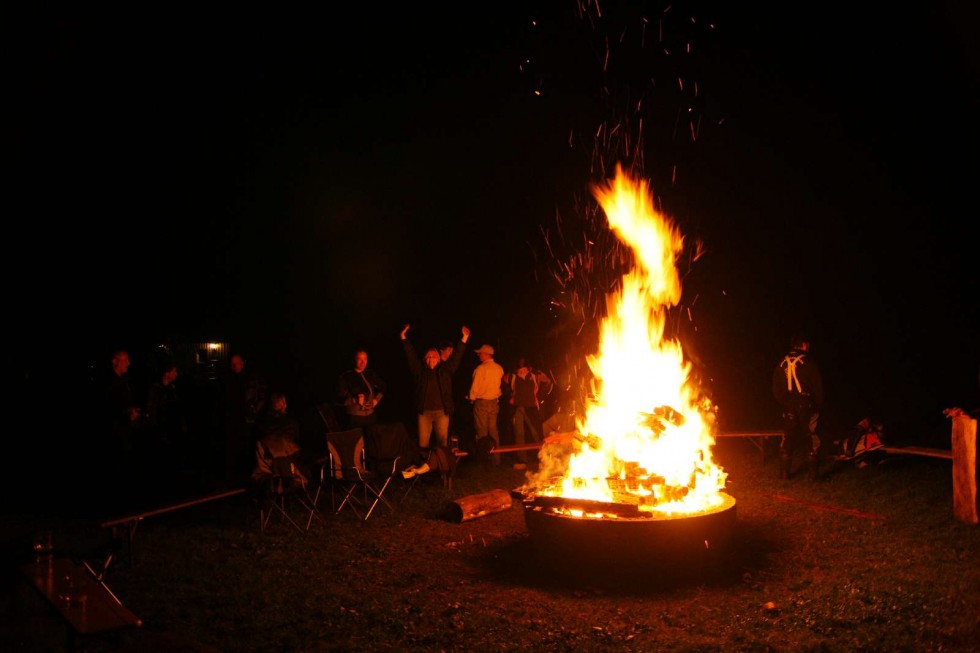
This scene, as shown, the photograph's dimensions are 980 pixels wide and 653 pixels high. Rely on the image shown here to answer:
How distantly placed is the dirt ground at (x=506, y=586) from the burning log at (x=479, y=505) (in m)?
0.12

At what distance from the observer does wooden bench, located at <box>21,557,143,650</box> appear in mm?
3795

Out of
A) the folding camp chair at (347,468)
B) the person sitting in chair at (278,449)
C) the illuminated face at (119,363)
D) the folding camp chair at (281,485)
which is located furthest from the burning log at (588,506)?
the illuminated face at (119,363)

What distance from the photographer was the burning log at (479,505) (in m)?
7.93

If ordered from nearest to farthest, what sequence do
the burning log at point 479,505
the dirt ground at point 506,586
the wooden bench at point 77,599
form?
the wooden bench at point 77,599 < the dirt ground at point 506,586 < the burning log at point 479,505

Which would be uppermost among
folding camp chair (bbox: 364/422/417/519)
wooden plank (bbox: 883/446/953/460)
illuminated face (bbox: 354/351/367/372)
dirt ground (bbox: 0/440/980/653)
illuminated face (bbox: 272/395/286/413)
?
illuminated face (bbox: 354/351/367/372)

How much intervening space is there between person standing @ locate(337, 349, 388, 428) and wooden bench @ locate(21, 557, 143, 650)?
189 inches

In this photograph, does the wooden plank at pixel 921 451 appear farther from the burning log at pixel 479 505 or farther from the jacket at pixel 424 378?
the jacket at pixel 424 378

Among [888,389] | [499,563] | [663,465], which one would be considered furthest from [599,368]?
[888,389]

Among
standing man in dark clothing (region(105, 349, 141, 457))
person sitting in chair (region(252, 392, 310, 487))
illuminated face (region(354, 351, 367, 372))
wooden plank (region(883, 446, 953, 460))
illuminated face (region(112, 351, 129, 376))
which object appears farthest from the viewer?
illuminated face (region(354, 351, 367, 372))

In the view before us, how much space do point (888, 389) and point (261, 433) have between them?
18466 mm

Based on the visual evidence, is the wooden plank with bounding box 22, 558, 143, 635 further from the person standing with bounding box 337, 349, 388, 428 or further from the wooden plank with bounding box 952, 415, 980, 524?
the wooden plank with bounding box 952, 415, 980, 524

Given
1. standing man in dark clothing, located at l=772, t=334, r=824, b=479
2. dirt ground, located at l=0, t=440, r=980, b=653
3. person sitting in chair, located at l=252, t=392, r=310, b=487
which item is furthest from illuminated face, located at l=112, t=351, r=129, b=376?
standing man in dark clothing, located at l=772, t=334, r=824, b=479

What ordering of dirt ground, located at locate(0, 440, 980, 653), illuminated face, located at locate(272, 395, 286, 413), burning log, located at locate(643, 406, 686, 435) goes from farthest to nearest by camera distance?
illuminated face, located at locate(272, 395, 286, 413)
burning log, located at locate(643, 406, 686, 435)
dirt ground, located at locate(0, 440, 980, 653)

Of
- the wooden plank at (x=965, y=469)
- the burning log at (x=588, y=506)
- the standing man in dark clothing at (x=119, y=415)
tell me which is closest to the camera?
the burning log at (x=588, y=506)
